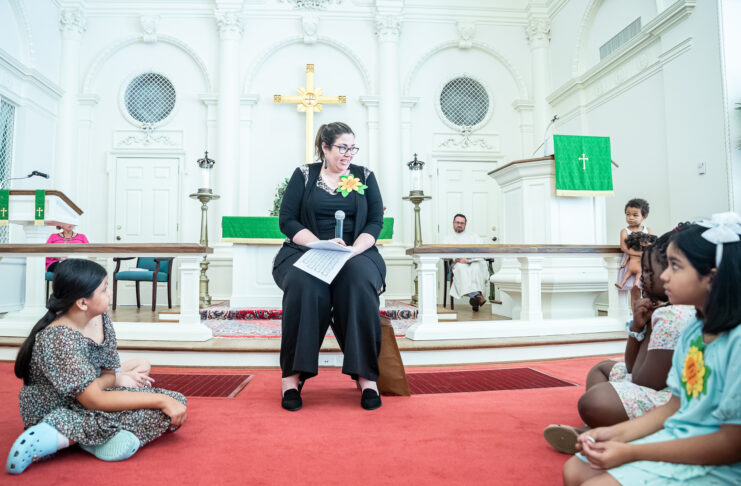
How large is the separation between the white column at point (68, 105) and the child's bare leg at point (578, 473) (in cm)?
793

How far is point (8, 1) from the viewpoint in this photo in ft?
21.2

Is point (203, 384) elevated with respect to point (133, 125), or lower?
lower

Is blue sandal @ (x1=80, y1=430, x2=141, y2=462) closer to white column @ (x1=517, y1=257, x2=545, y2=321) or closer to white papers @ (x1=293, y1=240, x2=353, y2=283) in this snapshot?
white papers @ (x1=293, y1=240, x2=353, y2=283)

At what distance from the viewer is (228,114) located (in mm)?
7297

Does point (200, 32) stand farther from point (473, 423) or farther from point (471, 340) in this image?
point (473, 423)

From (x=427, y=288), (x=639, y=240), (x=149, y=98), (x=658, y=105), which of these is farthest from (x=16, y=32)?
(x=658, y=105)

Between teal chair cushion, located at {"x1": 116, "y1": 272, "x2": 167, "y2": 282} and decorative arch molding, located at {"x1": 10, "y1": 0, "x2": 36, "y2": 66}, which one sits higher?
decorative arch molding, located at {"x1": 10, "y1": 0, "x2": 36, "y2": 66}

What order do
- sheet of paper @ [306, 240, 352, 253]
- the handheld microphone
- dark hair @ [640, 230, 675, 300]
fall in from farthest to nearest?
the handheld microphone < sheet of paper @ [306, 240, 352, 253] < dark hair @ [640, 230, 675, 300]

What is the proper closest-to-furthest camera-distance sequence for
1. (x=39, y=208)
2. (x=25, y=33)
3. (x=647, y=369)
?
(x=647, y=369) < (x=39, y=208) < (x=25, y=33)

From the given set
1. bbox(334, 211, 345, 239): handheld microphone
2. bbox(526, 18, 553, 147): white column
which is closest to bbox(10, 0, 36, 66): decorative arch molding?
bbox(334, 211, 345, 239): handheld microphone

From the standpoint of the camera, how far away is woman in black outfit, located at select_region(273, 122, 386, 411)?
85.7 inches

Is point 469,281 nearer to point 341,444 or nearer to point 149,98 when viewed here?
point 341,444

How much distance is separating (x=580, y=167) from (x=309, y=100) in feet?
14.4

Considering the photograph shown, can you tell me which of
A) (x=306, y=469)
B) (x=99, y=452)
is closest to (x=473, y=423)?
(x=306, y=469)
